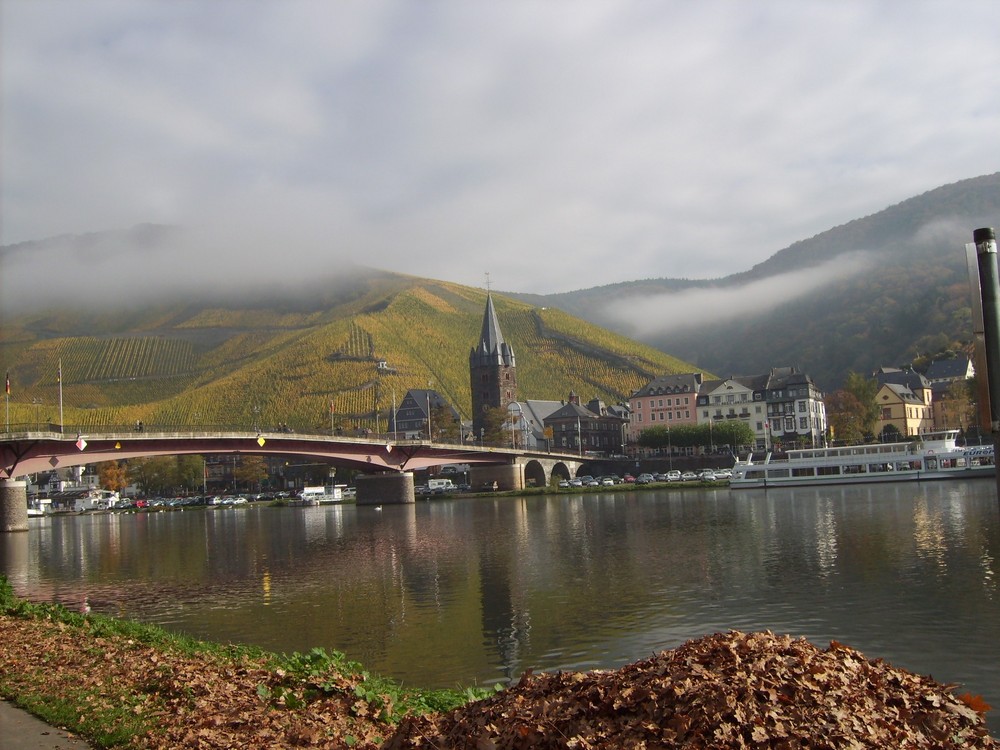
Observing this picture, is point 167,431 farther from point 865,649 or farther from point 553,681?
point 553,681

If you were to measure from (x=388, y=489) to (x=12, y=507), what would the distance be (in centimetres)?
4940

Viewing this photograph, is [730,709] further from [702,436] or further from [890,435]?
[890,435]

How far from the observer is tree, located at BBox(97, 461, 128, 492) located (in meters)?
186

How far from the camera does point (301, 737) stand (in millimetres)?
10109

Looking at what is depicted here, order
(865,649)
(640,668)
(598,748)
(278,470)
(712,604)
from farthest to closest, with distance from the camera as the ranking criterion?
1. (278,470)
2. (712,604)
3. (865,649)
4. (640,668)
5. (598,748)

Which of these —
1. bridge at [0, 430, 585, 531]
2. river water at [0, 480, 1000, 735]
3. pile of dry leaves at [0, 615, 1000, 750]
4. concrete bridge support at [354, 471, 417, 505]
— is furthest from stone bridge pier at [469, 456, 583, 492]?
pile of dry leaves at [0, 615, 1000, 750]

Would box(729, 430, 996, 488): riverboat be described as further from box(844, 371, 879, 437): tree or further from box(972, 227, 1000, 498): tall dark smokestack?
box(972, 227, 1000, 498): tall dark smokestack

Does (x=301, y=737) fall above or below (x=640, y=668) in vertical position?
below

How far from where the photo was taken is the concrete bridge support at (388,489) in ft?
390

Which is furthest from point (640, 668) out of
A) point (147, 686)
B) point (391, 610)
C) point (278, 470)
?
point (278, 470)

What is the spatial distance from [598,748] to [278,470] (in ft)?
635

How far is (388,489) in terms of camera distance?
119750 mm

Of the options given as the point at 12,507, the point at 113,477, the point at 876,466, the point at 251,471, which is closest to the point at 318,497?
the point at 251,471

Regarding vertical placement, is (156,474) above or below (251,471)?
above
